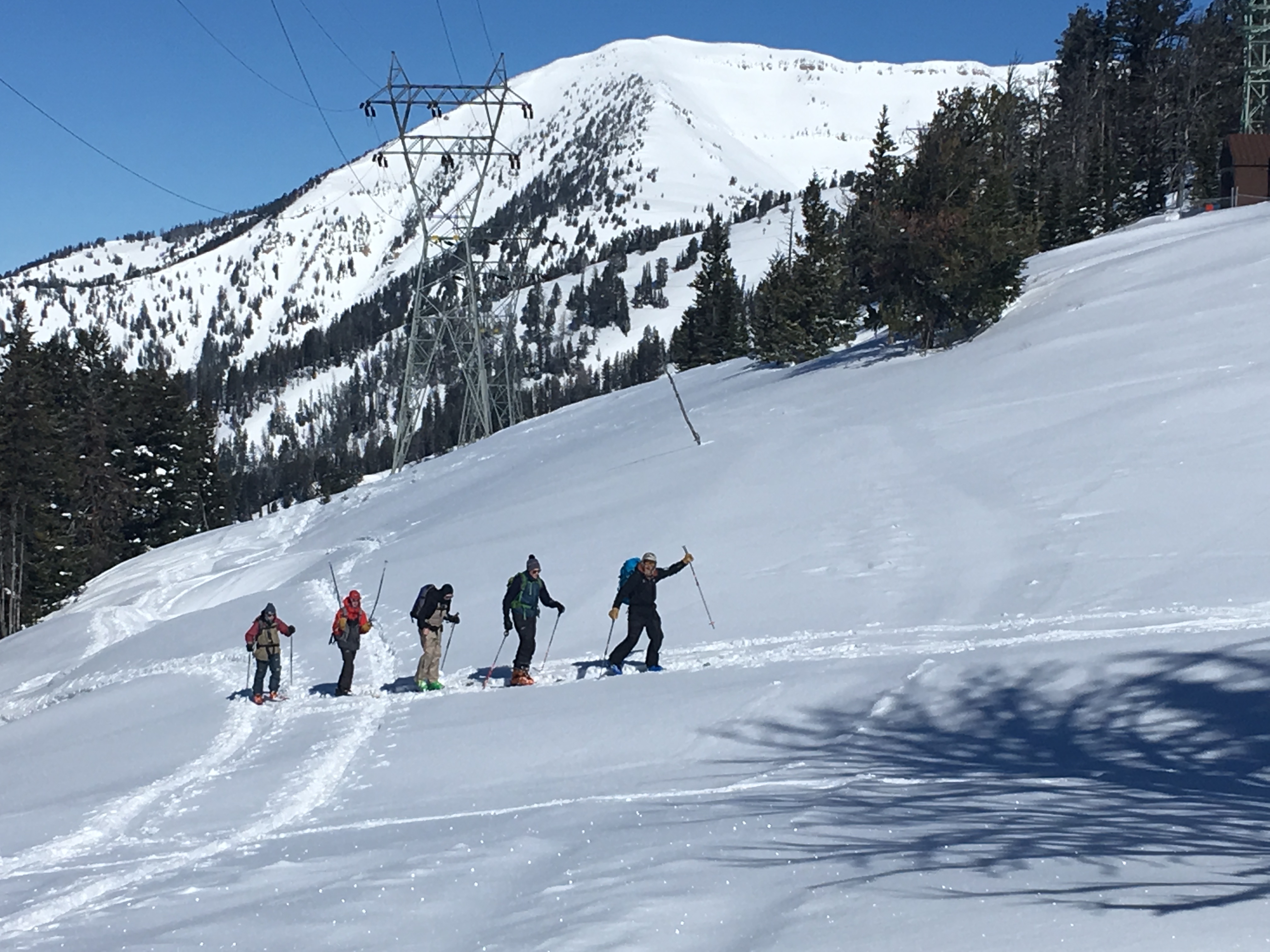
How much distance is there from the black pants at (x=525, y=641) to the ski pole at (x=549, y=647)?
0.43 metres

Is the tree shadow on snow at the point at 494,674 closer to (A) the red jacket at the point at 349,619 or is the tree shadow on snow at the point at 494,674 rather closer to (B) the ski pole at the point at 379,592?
(A) the red jacket at the point at 349,619

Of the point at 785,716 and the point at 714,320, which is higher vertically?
the point at 714,320

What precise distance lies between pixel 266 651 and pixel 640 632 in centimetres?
512

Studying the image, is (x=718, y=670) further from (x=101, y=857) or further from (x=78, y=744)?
(x=78, y=744)

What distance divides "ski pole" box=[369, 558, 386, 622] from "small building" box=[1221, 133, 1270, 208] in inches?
1501

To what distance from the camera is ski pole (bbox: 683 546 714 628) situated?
44.9ft

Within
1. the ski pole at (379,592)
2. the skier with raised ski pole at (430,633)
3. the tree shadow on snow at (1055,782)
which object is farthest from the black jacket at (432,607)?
the tree shadow on snow at (1055,782)

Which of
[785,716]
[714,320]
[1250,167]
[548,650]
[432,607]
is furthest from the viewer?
[714,320]

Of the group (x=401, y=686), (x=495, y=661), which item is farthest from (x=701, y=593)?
(x=401, y=686)

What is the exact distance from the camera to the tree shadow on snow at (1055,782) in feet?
15.8

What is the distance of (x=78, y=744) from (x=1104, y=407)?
53.1 feet

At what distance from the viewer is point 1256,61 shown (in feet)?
169

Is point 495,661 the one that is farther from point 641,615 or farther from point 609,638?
point 641,615

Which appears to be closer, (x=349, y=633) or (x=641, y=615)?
(x=641, y=615)
